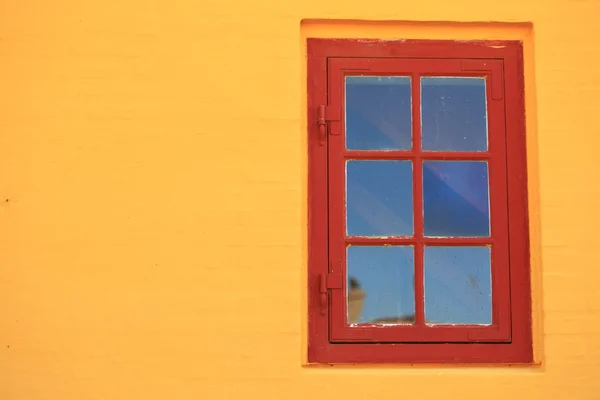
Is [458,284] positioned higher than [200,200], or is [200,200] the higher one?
[200,200]

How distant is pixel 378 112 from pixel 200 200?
84 centimetres

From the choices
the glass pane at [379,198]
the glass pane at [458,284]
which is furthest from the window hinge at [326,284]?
the glass pane at [458,284]

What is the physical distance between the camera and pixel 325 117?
13.1ft

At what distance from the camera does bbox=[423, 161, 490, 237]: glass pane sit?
4.01 metres

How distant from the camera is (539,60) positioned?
4008 mm

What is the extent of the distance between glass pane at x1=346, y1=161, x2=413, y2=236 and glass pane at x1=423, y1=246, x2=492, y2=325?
7.1 inches

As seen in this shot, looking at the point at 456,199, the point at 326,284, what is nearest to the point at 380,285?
the point at 326,284

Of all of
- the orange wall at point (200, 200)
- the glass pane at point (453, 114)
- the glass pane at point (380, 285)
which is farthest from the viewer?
the glass pane at point (453, 114)

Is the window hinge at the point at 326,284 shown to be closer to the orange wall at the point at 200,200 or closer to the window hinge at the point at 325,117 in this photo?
the orange wall at the point at 200,200

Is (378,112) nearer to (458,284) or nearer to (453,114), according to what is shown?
(453,114)

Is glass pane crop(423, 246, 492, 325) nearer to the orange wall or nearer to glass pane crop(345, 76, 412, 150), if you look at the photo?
the orange wall

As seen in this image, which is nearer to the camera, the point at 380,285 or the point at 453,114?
the point at 380,285

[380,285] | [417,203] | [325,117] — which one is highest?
[325,117]

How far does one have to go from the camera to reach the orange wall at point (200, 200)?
3.83 meters
